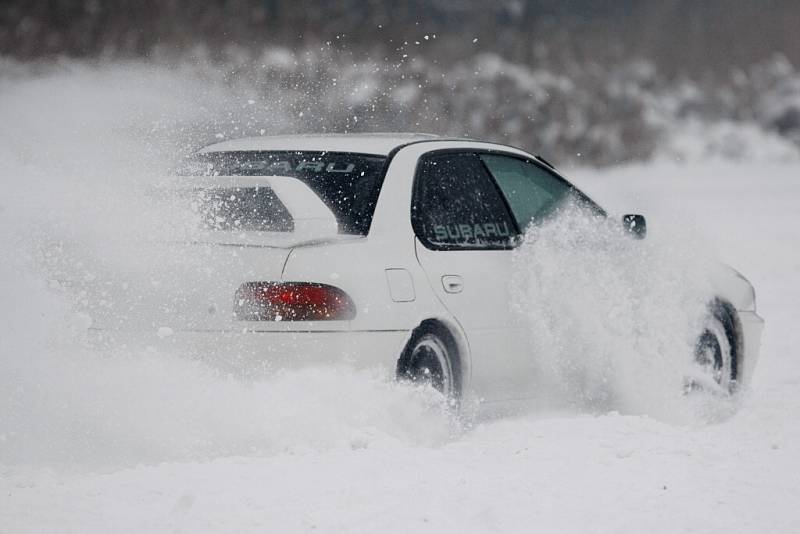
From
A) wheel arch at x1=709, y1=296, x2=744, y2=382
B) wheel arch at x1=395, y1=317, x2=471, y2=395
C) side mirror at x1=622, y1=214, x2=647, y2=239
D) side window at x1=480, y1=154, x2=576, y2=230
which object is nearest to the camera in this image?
wheel arch at x1=395, y1=317, x2=471, y2=395

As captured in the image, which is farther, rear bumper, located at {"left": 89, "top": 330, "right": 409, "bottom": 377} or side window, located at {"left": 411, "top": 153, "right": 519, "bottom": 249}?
side window, located at {"left": 411, "top": 153, "right": 519, "bottom": 249}

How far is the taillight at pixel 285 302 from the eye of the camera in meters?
5.67

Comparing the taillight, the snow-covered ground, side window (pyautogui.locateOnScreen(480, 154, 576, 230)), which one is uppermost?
side window (pyautogui.locateOnScreen(480, 154, 576, 230))

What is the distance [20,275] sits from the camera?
6.02 metres

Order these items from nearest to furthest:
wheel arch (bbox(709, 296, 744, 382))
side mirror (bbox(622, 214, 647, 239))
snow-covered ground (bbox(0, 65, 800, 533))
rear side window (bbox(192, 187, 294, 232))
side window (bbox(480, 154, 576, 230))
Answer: snow-covered ground (bbox(0, 65, 800, 533))
rear side window (bbox(192, 187, 294, 232))
side window (bbox(480, 154, 576, 230))
side mirror (bbox(622, 214, 647, 239))
wheel arch (bbox(709, 296, 744, 382))

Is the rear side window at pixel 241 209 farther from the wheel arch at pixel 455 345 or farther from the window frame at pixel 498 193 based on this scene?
the wheel arch at pixel 455 345

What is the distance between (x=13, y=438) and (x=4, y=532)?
1.13 meters

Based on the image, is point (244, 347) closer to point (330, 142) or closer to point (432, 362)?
point (432, 362)

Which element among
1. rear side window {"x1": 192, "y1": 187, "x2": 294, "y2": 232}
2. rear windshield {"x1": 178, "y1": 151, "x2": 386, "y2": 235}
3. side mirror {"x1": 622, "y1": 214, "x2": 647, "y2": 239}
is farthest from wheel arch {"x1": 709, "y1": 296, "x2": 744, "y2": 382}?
rear side window {"x1": 192, "y1": 187, "x2": 294, "y2": 232}

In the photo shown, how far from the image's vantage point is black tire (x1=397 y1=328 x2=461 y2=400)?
20.4 feet

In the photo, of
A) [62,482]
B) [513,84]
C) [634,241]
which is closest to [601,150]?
[513,84]

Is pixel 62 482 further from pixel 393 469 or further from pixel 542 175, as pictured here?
pixel 542 175

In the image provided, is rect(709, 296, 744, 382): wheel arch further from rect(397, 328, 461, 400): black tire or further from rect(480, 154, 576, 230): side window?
rect(397, 328, 461, 400): black tire

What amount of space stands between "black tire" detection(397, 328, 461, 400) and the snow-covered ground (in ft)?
0.38
